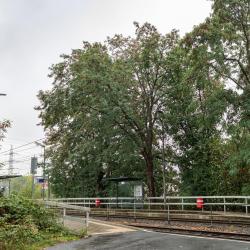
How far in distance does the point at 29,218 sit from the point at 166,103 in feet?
73.6

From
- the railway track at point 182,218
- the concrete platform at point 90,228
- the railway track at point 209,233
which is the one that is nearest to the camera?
the railway track at point 209,233

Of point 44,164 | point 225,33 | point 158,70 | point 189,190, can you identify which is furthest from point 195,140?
point 44,164

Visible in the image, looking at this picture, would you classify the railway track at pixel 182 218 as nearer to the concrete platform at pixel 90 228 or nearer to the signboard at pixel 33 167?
the concrete platform at pixel 90 228

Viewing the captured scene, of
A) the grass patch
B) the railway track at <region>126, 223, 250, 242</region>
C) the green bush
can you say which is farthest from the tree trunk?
the green bush

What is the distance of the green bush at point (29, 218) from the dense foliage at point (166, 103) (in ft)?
42.0

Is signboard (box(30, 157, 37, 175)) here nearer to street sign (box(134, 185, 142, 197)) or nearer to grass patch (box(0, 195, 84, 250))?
street sign (box(134, 185, 142, 197))

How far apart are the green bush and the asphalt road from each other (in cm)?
125

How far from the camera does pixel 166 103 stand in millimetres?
36844

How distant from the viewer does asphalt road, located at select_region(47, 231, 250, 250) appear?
1352 centimetres

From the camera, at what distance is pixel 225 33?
27203mm

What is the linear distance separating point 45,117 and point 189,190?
46.6 feet

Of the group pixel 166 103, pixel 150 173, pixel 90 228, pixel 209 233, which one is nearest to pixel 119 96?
pixel 166 103

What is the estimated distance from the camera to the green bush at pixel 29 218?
15.1 metres

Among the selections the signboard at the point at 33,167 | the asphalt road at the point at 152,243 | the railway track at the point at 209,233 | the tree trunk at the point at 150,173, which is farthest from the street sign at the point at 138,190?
the signboard at the point at 33,167
